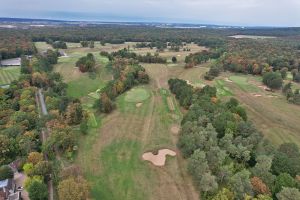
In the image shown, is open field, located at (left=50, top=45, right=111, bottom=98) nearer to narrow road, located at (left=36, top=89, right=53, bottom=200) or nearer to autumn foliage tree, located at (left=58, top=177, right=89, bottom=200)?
narrow road, located at (left=36, top=89, right=53, bottom=200)

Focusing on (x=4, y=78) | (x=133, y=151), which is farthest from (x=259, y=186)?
(x=4, y=78)

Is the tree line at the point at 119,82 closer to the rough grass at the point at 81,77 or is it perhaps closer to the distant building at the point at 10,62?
the rough grass at the point at 81,77

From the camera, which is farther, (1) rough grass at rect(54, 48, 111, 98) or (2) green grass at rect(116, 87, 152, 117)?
(1) rough grass at rect(54, 48, 111, 98)

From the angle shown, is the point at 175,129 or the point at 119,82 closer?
the point at 175,129

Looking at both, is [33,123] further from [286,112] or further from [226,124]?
[286,112]

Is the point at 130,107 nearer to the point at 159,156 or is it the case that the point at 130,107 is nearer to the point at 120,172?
the point at 159,156

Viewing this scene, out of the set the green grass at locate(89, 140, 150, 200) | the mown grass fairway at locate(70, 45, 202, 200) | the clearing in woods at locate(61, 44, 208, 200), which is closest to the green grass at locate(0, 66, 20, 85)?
the clearing in woods at locate(61, 44, 208, 200)
